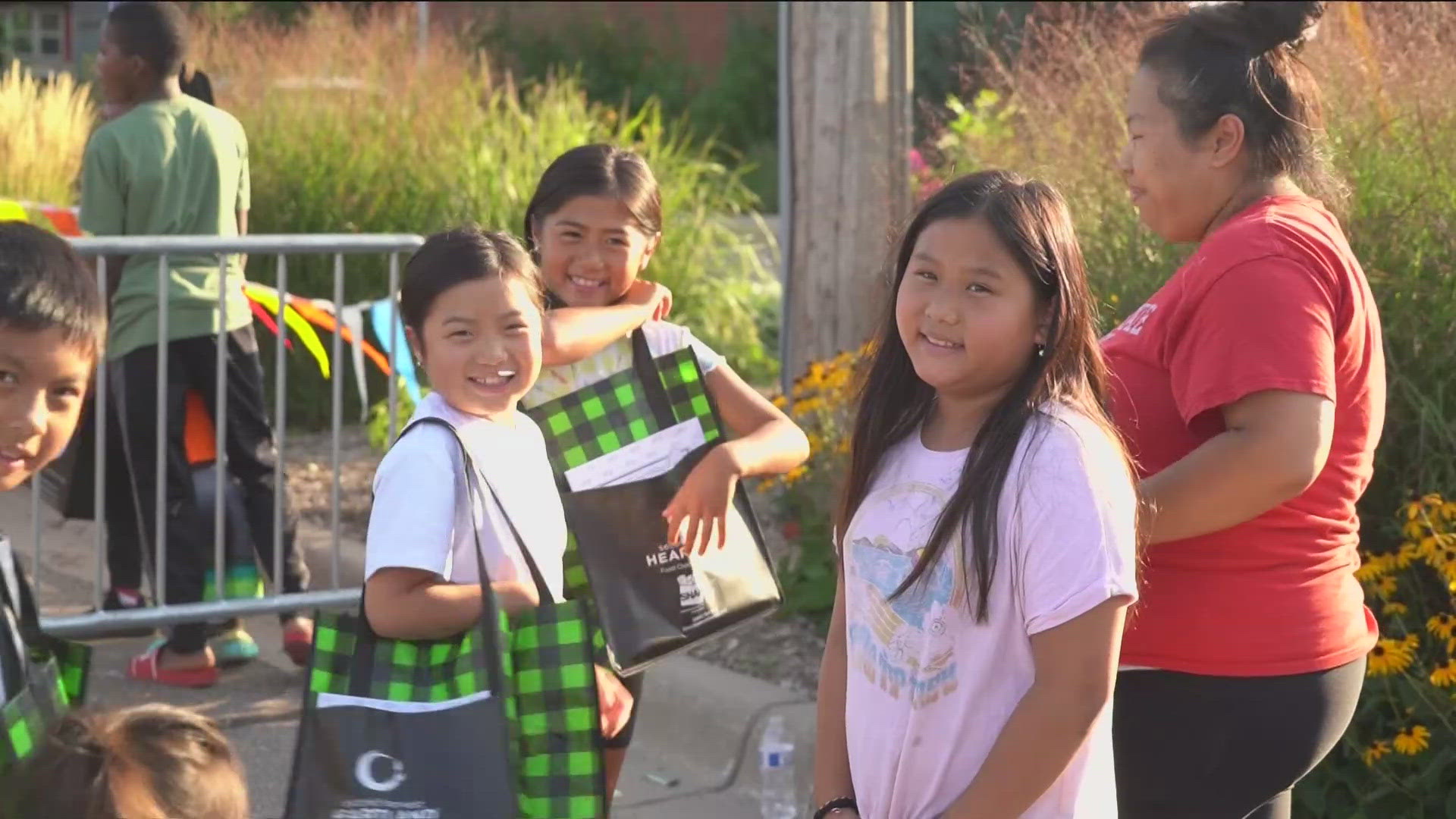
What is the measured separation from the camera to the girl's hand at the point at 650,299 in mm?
3186

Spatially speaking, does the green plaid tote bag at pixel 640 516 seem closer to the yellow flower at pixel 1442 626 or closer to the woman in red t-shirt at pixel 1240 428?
the woman in red t-shirt at pixel 1240 428

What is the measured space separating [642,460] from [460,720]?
2.99ft

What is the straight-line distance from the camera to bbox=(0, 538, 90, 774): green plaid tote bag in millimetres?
2010

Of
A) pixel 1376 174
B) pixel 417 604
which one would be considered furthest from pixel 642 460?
pixel 1376 174

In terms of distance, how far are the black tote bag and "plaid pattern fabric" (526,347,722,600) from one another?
33 mm

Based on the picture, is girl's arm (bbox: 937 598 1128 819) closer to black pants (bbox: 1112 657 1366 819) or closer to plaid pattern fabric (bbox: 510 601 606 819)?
black pants (bbox: 1112 657 1366 819)

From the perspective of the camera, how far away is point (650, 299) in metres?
3.21

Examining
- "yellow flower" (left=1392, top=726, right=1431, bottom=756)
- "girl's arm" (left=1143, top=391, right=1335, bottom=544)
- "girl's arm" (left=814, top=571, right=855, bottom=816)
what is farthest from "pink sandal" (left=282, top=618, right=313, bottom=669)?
"girl's arm" (left=1143, top=391, right=1335, bottom=544)

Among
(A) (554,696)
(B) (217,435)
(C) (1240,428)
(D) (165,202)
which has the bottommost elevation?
(A) (554,696)

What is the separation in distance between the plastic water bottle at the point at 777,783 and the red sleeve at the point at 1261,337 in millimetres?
2270

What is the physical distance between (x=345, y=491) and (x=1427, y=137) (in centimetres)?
434

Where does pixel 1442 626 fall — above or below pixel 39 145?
below

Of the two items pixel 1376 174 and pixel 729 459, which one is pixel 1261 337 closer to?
pixel 729 459

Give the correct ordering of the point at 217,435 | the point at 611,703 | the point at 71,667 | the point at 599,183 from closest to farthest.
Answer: the point at 71,667, the point at 611,703, the point at 599,183, the point at 217,435
